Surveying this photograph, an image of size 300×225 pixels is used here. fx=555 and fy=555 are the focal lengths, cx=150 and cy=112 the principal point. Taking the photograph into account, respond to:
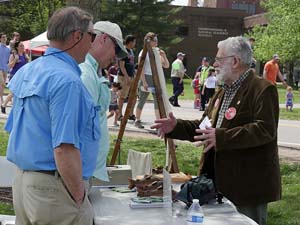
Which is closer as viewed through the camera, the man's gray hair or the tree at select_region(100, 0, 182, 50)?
the man's gray hair

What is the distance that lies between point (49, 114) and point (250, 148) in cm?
155

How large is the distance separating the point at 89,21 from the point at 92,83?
0.80 meters

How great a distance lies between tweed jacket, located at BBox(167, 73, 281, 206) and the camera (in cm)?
347

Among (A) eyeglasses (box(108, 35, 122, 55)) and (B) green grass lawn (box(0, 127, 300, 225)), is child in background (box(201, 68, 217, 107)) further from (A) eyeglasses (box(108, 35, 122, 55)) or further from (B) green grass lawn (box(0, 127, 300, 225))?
(A) eyeglasses (box(108, 35, 122, 55))

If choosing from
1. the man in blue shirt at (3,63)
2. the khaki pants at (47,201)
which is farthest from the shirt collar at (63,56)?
the man in blue shirt at (3,63)

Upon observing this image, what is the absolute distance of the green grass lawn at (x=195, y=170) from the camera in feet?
17.9

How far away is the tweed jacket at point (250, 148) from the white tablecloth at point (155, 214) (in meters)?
0.16

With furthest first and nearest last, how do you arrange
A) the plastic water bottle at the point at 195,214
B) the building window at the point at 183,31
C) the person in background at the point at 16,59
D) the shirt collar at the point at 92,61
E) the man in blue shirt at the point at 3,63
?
the building window at the point at 183,31, the person in background at the point at 16,59, the man in blue shirt at the point at 3,63, the shirt collar at the point at 92,61, the plastic water bottle at the point at 195,214

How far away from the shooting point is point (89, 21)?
2682 mm

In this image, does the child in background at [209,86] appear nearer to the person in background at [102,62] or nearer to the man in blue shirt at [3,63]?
the man in blue shirt at [3,63]

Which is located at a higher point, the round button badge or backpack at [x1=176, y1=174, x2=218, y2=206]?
the round button badge

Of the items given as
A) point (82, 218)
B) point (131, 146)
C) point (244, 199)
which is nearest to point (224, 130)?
point (244, 199)

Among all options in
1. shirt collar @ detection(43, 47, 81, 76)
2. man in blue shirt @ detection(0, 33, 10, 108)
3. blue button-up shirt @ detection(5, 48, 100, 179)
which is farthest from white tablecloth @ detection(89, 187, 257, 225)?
man in blue shirt @ detection(0, 33, 10, 108)

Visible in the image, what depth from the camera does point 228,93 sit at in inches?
146
